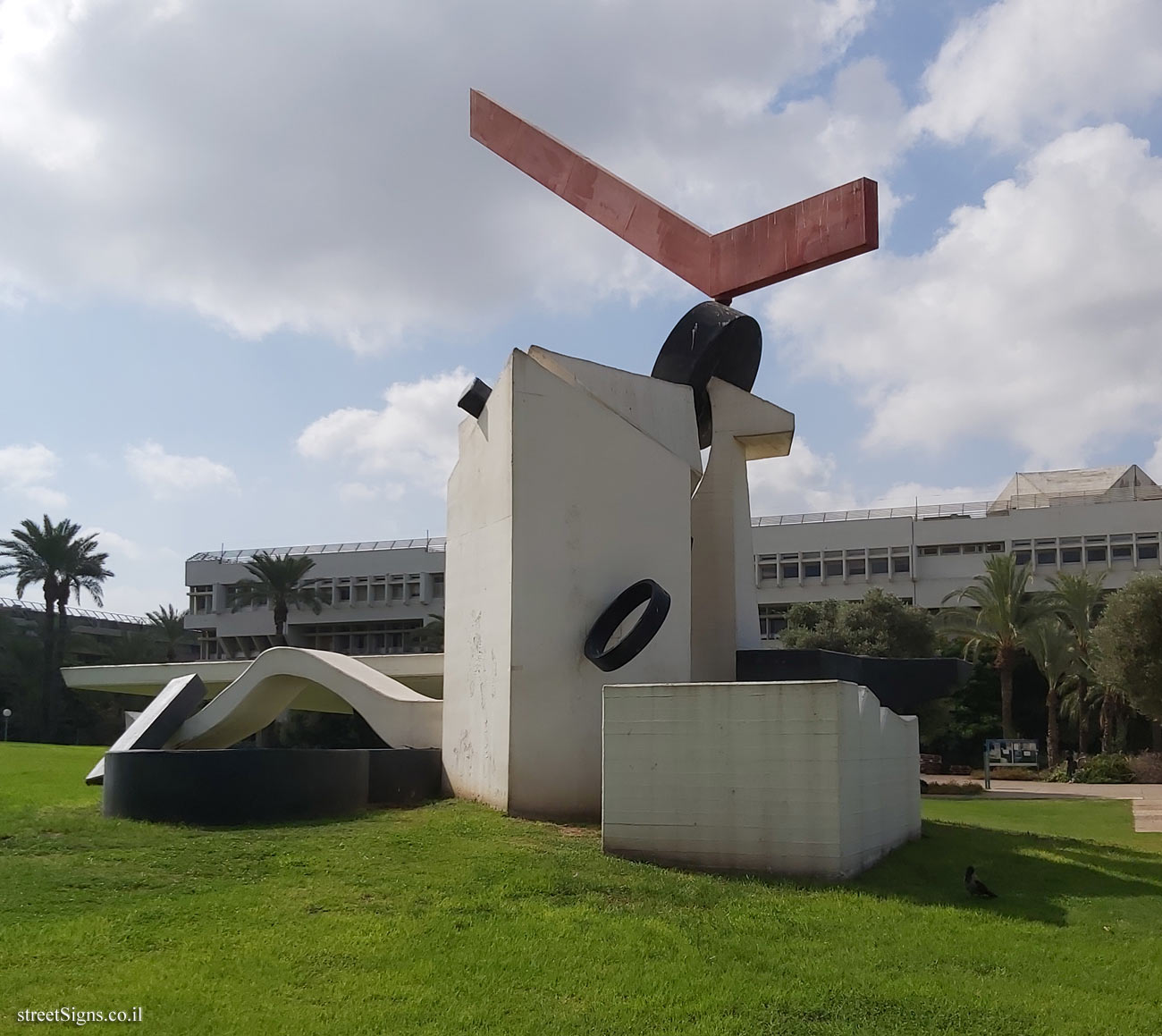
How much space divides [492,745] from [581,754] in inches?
43.6

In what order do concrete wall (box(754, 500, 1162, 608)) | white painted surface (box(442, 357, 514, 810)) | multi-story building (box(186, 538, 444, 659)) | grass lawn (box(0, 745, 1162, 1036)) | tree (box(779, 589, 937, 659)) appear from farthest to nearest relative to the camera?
1. multi-story building (box(186, 538, 444, 659))
2. concrete wall (box(754, 500, 1162, 608))
3. tree (box(779, 589, 937, 659))
4. white painted surface (box(442, 357, 514, 810))
5. grass lawn (box(0, 745, 1162, 1036))

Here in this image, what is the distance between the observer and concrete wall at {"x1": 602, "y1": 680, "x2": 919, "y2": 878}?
34.8 ft

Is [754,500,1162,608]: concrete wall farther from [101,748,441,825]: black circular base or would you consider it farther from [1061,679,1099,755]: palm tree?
[101,748,441,825]: black circular base

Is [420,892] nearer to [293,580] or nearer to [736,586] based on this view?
[736,586]

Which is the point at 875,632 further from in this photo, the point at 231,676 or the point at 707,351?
the point at 707,351

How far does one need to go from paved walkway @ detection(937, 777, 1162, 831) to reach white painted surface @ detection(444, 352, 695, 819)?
10.3 metres

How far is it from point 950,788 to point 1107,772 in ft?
26.7

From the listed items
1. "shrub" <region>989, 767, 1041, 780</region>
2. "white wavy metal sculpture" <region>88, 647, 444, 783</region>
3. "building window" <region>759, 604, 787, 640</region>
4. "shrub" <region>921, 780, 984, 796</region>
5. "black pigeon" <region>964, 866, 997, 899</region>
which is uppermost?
"building window" <region>759, 604, 787, 640</region>

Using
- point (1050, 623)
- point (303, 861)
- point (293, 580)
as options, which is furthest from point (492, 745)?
point (293, 580)

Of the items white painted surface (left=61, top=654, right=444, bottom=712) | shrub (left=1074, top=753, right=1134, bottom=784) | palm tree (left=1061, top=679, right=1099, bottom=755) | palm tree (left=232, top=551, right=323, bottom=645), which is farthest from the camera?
palm tree (left=232, top=551, right=323, bottom=645)

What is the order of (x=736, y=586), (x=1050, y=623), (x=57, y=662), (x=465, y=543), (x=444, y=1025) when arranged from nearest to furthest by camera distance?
(x=444, y=1025) < (x=465, y=543) < (x=736, y=586) < (x=1050, y=623) < (x=57, y=662)

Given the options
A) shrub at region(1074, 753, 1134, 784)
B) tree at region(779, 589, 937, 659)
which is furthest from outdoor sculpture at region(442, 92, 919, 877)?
shrub at region(1074, 753, 1134, 784)

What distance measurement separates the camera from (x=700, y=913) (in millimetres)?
9133

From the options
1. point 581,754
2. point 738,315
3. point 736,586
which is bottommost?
point 581,754
